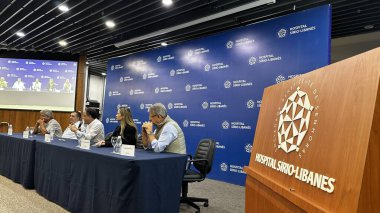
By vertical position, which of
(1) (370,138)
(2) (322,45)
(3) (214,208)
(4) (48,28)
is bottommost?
(3) (214,208)

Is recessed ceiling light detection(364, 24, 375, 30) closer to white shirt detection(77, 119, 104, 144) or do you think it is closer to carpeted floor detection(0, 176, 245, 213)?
carpeted floor detection(0, 176, 245, 213)

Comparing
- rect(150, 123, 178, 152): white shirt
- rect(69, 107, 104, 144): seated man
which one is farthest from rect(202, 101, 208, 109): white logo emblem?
rect(150, 123, 178, 152): white shirt

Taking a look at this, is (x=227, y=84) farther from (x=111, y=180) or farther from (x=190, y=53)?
(x=111, y=180)

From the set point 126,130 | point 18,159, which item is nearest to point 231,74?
point 126,130

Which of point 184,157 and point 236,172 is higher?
point 184,157

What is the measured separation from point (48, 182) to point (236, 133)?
124 inches

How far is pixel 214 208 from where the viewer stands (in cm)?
364

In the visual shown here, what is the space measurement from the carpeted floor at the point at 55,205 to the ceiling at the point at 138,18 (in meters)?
3.12

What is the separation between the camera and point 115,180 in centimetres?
244

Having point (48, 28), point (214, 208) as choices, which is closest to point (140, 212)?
point (214, 208)

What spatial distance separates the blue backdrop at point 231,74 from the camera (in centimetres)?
458

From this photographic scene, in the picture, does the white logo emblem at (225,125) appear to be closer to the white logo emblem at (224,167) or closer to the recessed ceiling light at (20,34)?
→ the white logo emblem at (224,167)

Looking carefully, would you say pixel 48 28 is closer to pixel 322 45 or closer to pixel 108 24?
pixel 108 24

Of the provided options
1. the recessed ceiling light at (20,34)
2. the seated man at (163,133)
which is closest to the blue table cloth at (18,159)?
the seated man at (163,133)
